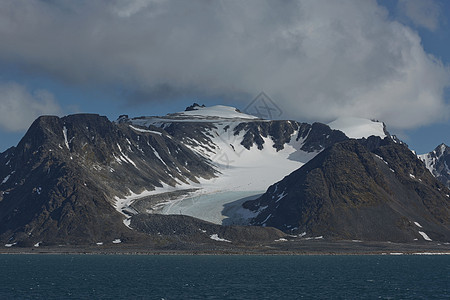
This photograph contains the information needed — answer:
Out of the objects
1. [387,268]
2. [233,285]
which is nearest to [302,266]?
[387,268]

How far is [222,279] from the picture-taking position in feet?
428

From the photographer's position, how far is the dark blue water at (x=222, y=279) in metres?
107

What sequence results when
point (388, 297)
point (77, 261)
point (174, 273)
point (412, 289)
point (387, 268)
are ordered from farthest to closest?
point (77, 261)
point (387, 268)
point (174, 273)
point (412, 289)
point (388, 297)

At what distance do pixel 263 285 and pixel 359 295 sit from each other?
69.5 feet

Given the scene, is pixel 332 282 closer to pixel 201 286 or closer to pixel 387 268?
pixel 201 286

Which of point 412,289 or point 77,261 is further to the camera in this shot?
point 77,261

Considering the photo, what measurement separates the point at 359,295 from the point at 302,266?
61.4 m

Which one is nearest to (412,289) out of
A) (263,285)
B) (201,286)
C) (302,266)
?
(263,285)

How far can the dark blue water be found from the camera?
106875 mm

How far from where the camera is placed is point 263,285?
120 metres

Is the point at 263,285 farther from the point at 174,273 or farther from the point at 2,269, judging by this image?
the point at 2,269

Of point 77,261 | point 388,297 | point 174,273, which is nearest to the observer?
point 388,297

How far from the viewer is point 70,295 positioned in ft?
345

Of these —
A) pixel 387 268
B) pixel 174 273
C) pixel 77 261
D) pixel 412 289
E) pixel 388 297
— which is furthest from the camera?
→ pixel 77 261
